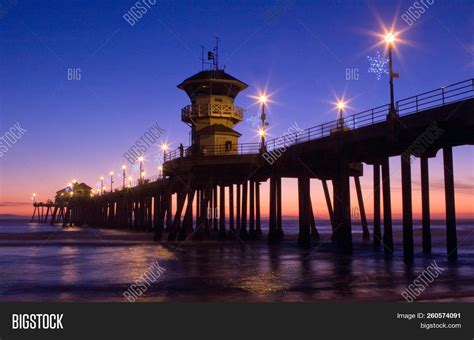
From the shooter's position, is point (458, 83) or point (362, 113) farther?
point (362, 113)

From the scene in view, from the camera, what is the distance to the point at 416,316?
10.8 m

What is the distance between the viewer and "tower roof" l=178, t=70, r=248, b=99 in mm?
47125

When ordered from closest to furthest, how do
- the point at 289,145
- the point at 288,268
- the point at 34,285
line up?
the point at 34,285, the point at 288,268, the point at 289,145

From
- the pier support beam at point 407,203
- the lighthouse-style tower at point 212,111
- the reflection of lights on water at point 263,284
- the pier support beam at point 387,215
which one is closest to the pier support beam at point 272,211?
the pier support beam at point 387,215

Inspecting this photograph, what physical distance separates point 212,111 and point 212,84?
2.68 meters

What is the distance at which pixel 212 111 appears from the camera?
4666 cm

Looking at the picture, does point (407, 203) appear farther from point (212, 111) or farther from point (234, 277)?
point (212, 111)

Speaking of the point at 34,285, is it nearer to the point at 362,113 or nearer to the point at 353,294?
the point at 353,294

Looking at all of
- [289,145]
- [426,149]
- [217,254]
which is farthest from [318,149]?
[217,254]

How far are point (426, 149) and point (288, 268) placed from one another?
34.7 feet

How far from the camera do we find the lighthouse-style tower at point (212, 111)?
149 feet
